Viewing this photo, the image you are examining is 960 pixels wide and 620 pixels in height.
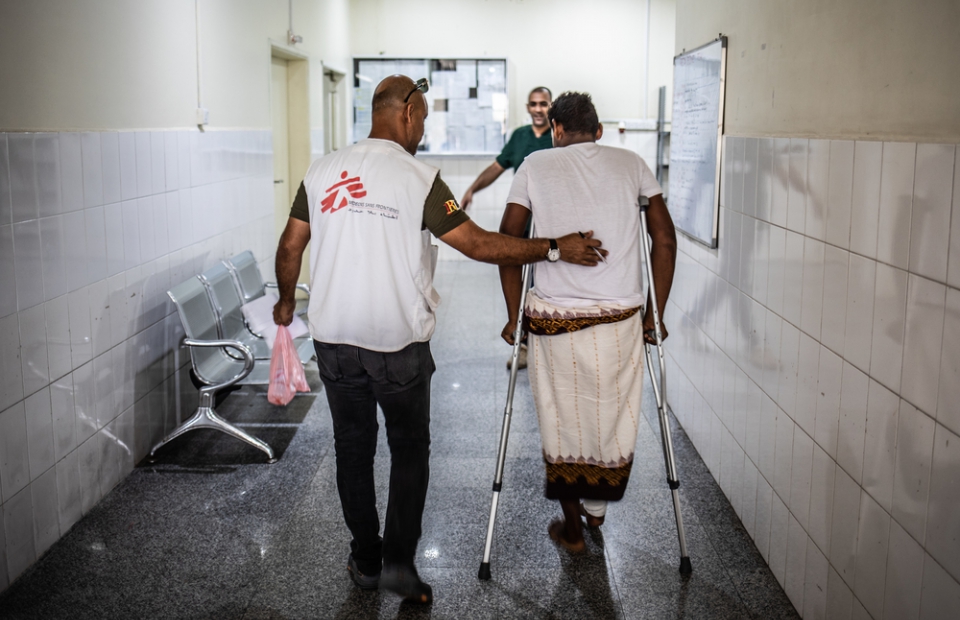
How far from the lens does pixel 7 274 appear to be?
2.79 m

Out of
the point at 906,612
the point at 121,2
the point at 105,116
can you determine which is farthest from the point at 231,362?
the point at 906,612

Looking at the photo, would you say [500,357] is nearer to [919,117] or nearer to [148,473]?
[148,473]

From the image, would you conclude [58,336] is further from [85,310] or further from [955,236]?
[955,236]

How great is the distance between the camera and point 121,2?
3.63 metres

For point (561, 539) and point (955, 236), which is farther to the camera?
point (561, 539)

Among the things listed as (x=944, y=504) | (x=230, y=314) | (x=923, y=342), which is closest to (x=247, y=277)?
(x=230, y=314)

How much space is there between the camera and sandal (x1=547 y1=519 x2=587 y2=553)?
3.06 m

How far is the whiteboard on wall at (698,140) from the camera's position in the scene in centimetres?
365

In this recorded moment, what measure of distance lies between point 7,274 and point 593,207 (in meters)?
1.88

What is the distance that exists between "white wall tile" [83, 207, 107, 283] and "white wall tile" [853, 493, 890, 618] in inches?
110

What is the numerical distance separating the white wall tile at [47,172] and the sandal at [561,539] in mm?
2091

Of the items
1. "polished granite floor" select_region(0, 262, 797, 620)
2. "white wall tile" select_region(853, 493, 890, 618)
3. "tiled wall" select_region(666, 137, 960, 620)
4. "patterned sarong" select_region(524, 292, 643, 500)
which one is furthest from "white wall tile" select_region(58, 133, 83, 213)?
"white wall tile" select_region(853, 493, 890, 618)

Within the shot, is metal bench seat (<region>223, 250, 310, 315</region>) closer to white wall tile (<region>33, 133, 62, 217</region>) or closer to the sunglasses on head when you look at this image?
white wall tile (<region>33, 133, 62, 217</region>)

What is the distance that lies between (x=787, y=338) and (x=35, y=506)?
8.32ft
